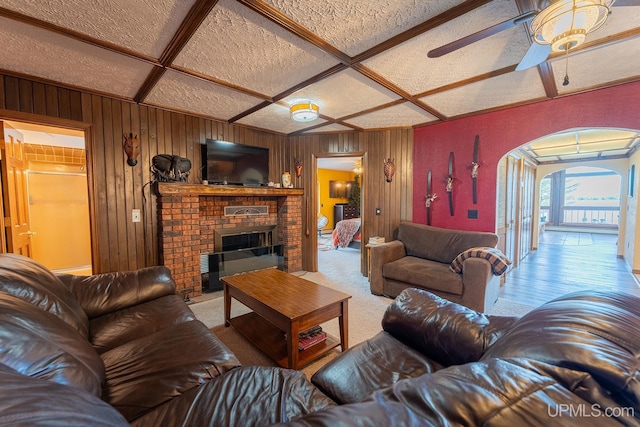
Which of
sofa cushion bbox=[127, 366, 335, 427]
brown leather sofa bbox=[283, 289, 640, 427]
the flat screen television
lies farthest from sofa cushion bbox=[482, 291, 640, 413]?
the flat screen television

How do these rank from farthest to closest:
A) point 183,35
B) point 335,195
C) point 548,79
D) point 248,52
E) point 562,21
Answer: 1. point 335,195
2. point 548,79
3. point 248,52
4. point 183,35
5. point 562,21

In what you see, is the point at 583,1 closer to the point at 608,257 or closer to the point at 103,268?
the point at 103,268

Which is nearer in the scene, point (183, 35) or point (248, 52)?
point (183, 35)

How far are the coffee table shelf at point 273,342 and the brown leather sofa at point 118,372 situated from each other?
580 mm

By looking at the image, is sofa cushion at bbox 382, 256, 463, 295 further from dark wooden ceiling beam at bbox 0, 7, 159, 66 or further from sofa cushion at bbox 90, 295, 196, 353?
dark wooden ceiling beam at bbox 0, 7, 159, 66

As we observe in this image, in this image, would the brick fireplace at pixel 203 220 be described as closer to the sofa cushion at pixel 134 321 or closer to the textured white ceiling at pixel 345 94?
the sofa cushion at pixel 134 321

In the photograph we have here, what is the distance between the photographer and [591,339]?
630 mm

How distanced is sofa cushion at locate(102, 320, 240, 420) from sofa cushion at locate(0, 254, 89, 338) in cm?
35

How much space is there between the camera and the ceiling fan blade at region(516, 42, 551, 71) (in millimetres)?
1535

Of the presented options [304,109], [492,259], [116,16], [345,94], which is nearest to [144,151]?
[116,16]

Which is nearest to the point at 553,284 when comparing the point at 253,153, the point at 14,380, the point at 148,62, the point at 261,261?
the point at 261,261

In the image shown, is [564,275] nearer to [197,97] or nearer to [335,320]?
[335,320]

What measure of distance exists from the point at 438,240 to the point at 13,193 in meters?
4.91

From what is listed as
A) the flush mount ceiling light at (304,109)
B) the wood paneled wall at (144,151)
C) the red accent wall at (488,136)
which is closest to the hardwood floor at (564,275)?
the red accent wall at (488,136)
